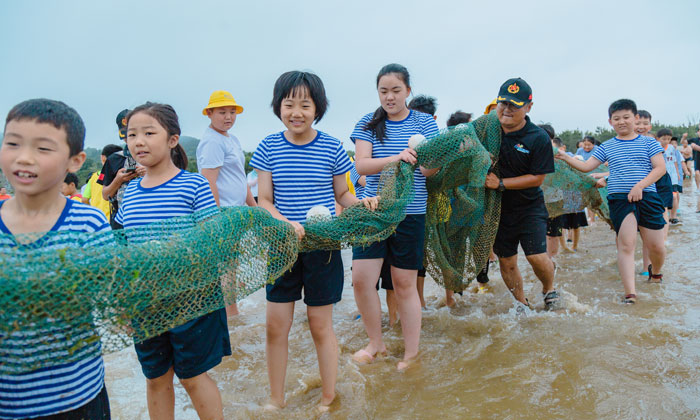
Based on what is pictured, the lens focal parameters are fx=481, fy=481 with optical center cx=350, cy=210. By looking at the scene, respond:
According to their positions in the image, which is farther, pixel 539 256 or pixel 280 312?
pixel 539 256

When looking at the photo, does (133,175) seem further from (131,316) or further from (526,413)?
(526,413)

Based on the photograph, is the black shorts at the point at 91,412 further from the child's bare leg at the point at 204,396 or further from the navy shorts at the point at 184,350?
the child's bare leg at the point at 204,396

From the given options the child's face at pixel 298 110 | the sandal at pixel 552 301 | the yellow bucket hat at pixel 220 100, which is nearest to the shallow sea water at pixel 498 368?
the sandal at pixel 552 301

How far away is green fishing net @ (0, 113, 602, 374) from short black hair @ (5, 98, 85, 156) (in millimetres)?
381

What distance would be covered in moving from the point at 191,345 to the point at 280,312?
29.3 inches

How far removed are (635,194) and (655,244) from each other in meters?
0.77

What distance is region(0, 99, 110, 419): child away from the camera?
1.74 m

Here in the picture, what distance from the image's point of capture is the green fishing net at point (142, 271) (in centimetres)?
167

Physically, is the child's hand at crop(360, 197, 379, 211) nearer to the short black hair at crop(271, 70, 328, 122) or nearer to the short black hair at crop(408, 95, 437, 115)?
the short black hair at crop(271, 70, 328, 122)

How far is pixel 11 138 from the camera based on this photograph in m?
1.76

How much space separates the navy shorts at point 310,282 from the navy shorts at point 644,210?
160 inches

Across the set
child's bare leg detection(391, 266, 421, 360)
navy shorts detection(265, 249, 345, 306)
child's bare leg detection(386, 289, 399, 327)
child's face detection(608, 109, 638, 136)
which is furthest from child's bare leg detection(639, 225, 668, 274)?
navy shorts detection(265, 249, 345, 306)

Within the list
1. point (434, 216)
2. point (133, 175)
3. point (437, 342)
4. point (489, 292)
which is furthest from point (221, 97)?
point (489, 292)

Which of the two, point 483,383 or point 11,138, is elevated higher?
point 11,138
